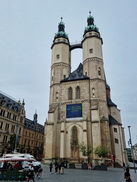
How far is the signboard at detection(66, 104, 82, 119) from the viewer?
32.1 meters

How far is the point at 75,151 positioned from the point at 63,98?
37.3 feet

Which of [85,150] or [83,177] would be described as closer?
[83,177]

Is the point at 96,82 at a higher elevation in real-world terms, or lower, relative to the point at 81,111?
higher

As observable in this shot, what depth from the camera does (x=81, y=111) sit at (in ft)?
106

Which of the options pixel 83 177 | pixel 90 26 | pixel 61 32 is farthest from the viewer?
pixel 61 32

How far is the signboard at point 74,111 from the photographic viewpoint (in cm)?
3212

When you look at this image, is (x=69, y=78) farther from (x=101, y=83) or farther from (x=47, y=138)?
(x=47, y=138)

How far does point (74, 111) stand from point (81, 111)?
1.49 m

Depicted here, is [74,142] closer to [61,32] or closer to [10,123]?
[10,123]

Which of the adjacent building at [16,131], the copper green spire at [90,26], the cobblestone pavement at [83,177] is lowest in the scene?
the cobblestone pavement at [83,177]

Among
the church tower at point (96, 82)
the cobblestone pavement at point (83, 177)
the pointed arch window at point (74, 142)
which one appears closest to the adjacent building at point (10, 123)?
the pointed arch window at point (74, 142)

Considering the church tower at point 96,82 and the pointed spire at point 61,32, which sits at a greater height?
the pointed spire at point 61,32

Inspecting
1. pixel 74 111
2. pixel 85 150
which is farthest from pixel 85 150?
pixel 74 111

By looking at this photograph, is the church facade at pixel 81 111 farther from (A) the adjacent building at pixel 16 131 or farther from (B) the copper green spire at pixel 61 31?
(A) the adjacent building at pixel 16 131
